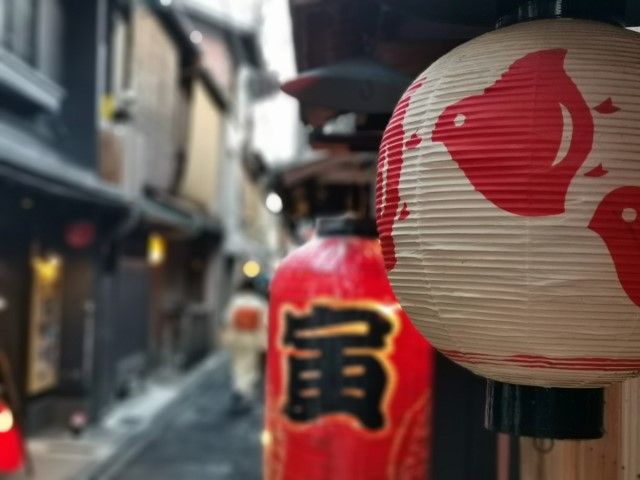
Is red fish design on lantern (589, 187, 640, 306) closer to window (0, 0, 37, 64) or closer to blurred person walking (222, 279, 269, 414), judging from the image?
window (0, 0, 37, 64)

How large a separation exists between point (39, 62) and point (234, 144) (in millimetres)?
18225

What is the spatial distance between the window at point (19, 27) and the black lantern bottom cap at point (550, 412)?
10527mm

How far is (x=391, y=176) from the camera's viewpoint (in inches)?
86.7

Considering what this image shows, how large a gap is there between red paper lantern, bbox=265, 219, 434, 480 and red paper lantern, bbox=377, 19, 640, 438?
8.10ft

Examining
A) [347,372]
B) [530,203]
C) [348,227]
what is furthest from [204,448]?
[530,203]

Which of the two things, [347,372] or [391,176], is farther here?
[347,372]

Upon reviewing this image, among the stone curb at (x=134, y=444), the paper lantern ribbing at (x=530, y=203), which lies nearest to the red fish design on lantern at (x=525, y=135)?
the paper lantern ribbing at (x=530, y=203)

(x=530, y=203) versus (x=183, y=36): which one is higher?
(x=183, y=36)

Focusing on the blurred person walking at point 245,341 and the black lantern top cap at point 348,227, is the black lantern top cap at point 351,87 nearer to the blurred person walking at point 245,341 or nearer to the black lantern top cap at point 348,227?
the black lantern top cap at point 348,227

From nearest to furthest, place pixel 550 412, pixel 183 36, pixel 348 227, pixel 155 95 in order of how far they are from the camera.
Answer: pixel 550 412
pixel 348 227
pixel 155 95
pixel 183 36

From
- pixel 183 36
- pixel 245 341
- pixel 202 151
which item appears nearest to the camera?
pixel 245 341

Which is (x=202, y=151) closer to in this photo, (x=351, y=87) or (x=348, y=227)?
(x=348, y=227)

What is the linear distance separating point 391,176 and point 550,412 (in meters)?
0.90

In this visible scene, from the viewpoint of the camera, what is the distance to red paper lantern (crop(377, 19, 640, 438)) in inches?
71.4
